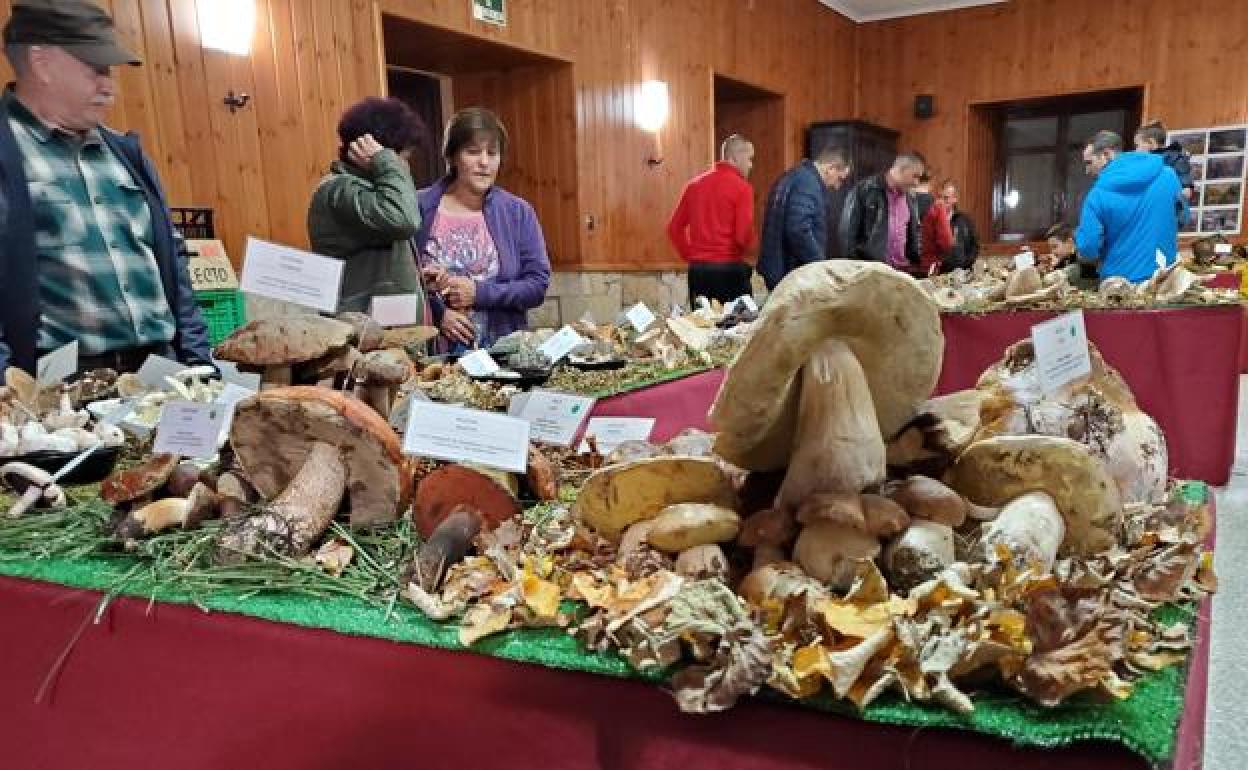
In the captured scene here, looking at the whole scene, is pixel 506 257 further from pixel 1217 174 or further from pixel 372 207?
pixel 1217 174

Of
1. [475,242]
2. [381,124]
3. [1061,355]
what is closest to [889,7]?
[475,242]

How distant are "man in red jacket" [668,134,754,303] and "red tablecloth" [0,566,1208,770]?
4594mm

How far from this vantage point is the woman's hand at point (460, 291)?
8.97 ft

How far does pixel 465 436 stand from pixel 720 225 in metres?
4.57

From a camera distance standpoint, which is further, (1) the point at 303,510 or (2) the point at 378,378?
(2) the point at 378,378

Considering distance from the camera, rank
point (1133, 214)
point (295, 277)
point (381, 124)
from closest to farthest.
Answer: point (295, 277), point (381, 124), point (1133, 214)

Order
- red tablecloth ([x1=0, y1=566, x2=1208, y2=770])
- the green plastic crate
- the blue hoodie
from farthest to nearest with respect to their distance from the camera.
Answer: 1. the blue hoodie
2. the green plastic crate
3. red tablecloth ([x1=0, y1=566, x2=1208, y2=770])

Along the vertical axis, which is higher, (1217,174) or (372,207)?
(1217,174)

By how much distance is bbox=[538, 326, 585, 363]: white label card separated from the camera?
7.76ft

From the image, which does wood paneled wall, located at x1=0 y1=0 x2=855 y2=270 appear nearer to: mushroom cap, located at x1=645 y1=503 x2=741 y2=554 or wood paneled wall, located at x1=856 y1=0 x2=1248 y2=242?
wood paneled wall, located at x1=856 y1=0 x2=1248 y2=242

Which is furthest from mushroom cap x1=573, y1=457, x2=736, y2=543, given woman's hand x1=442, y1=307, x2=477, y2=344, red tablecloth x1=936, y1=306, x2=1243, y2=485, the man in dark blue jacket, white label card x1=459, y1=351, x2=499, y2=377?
the man in dark blue jacket

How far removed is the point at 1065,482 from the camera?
2.58ft

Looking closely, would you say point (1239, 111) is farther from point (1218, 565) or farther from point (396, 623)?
point (396, 623)

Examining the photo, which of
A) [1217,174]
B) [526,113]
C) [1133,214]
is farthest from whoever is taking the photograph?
[1217,174]
